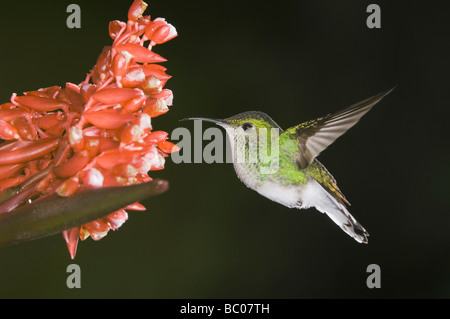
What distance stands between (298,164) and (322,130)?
0.40ft

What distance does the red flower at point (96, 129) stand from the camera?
0.66m

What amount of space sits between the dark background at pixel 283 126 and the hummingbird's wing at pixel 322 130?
1284mm

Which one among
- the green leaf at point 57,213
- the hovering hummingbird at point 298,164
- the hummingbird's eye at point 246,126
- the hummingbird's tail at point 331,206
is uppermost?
the hummingbird's eye at point 246,126

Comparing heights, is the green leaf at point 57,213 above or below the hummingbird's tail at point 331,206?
below

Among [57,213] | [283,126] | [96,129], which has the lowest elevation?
[57,213]

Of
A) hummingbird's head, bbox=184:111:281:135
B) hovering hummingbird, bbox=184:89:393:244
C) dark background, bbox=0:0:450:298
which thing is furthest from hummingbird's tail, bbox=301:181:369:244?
dark background, bbox=0:0:450:298

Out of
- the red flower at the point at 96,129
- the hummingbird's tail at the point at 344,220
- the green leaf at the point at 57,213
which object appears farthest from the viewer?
the hummingbird's tail at the point at 344,220

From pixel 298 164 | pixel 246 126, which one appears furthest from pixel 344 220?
pixel 246 126

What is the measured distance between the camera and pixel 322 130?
1009mm

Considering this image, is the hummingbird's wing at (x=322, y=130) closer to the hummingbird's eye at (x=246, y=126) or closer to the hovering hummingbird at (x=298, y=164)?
the hovering hummingbird at (x=298, y=164)

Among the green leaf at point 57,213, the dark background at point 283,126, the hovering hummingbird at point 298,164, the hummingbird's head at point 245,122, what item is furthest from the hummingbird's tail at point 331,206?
the dark background at point 283,126

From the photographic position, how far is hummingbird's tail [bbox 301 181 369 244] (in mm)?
1109

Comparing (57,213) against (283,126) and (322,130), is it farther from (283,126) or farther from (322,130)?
(283,126)
